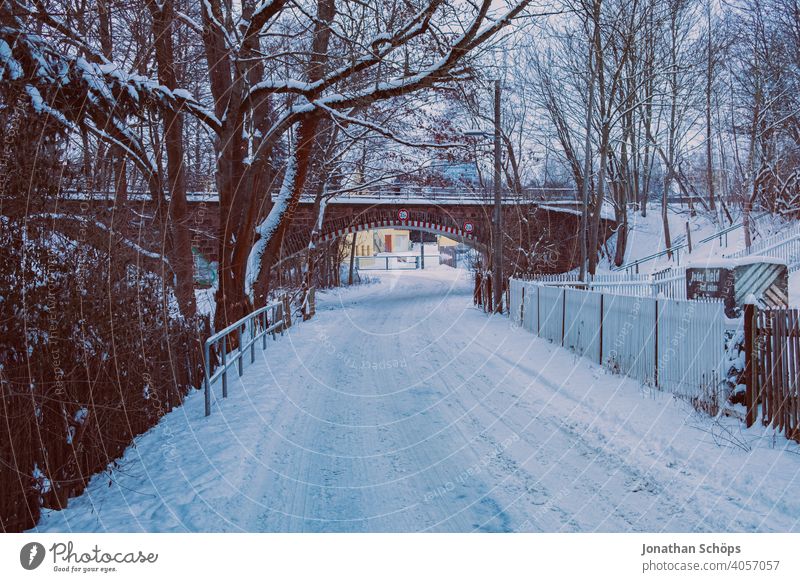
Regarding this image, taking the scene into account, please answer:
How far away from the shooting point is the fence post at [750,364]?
258 inches

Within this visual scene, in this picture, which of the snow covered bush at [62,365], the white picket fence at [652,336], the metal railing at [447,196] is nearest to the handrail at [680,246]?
the metal railing at [447,196]

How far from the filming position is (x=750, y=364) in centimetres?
669

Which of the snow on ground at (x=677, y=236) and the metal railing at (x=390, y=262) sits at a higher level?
the snow on ground at (x=677, y=236)

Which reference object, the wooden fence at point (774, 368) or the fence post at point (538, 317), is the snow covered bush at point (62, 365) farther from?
the fence post at point (538, 317)

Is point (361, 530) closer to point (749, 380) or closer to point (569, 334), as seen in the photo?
point (749, 380)

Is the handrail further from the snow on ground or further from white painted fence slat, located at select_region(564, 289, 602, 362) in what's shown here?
white painted fence slat, located at select_region(564, 289, 602, 362)

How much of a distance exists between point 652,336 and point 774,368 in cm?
274

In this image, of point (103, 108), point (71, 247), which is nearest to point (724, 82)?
point (103, 108)

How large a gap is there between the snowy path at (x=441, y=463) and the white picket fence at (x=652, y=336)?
37cm

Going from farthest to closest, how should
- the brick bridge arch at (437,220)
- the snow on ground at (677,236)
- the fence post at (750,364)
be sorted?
the brick bridge arch at (437,220), the snow on ground at (677,236), the fence post at (750,364)

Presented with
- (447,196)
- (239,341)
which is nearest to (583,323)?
(239,341)

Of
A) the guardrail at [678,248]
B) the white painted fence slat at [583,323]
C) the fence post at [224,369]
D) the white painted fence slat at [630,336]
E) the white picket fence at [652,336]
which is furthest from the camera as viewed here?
the guardrail at [678,248]

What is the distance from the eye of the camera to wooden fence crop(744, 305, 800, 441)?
6.10m

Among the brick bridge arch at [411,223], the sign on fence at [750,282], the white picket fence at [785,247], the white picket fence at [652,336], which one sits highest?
the brick bridge arch at [411,223]
